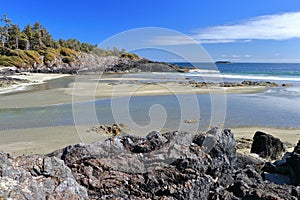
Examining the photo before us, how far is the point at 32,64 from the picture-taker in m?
76.6

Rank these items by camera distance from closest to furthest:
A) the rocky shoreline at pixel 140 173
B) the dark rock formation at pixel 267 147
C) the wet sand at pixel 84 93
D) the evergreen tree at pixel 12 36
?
the rocky shoreline at pixel 140 173, the dark rock formation at pixel 267 147, the wet sand at pixel 84 93, the evergreen tree at pixel 12 36

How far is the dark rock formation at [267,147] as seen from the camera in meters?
9.73

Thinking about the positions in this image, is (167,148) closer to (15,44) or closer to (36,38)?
(15,44)

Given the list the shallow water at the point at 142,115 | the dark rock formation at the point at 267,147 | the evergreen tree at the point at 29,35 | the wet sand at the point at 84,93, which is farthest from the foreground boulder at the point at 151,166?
the evergreen tree at the point at 29,35

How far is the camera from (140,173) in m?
4.78

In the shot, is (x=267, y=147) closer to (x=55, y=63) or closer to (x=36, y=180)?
(x=36, y=180)

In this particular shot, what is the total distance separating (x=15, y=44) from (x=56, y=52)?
12.6 m

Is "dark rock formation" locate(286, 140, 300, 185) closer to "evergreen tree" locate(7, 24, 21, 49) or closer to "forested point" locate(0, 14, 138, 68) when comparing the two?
"forested point" locate(0, 14, 138, 68)

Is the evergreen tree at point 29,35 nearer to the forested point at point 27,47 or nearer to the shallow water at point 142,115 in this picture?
the forested point at point 27,47

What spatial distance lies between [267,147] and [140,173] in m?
6.69

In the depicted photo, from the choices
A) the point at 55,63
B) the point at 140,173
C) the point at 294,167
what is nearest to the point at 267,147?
the point at 294,167

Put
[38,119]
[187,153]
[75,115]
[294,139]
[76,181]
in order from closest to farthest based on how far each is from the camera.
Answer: [76,181] < [187,153] < [294,139] < [38,119] < [75,115]

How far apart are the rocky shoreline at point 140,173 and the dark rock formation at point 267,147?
11.8ft

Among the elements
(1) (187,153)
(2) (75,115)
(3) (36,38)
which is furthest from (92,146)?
(3) (36,38)
